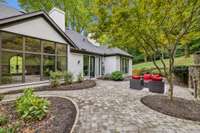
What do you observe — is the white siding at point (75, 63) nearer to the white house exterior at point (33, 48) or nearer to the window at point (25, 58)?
the white house exterior at point (33, 48)

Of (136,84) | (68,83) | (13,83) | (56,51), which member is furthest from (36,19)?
(136,84)

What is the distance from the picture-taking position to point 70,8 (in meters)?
26.5

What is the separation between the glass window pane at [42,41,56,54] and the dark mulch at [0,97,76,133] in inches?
202

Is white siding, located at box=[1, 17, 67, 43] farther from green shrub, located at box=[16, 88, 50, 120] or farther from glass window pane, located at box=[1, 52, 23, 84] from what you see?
green shrub, located at box=[16, 88, 50, 120]

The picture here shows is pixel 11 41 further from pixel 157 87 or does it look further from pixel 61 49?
pixel 157 87

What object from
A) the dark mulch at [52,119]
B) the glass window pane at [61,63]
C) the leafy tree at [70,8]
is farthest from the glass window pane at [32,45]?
the leafy tree at [70,8]

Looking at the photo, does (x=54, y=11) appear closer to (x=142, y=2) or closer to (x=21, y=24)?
(x=21, y=24)

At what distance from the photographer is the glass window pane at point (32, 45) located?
965 cm

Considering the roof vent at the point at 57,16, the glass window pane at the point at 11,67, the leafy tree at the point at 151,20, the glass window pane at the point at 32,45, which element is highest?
the roof vent at the point at 57,16

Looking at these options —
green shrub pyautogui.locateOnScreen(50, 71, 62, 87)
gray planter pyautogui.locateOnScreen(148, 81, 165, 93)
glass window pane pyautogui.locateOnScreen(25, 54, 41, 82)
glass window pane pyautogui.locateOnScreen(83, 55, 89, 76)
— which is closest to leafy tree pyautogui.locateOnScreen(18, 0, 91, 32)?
glass window pane pyautogui.locateOnScreen(83, 55, 89, 76)

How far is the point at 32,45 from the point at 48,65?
6.17ft

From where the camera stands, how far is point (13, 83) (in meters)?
8.94

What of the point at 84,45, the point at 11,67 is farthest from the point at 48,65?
the point at 84,45

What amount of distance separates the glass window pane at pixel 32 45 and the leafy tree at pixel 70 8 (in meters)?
15.4
